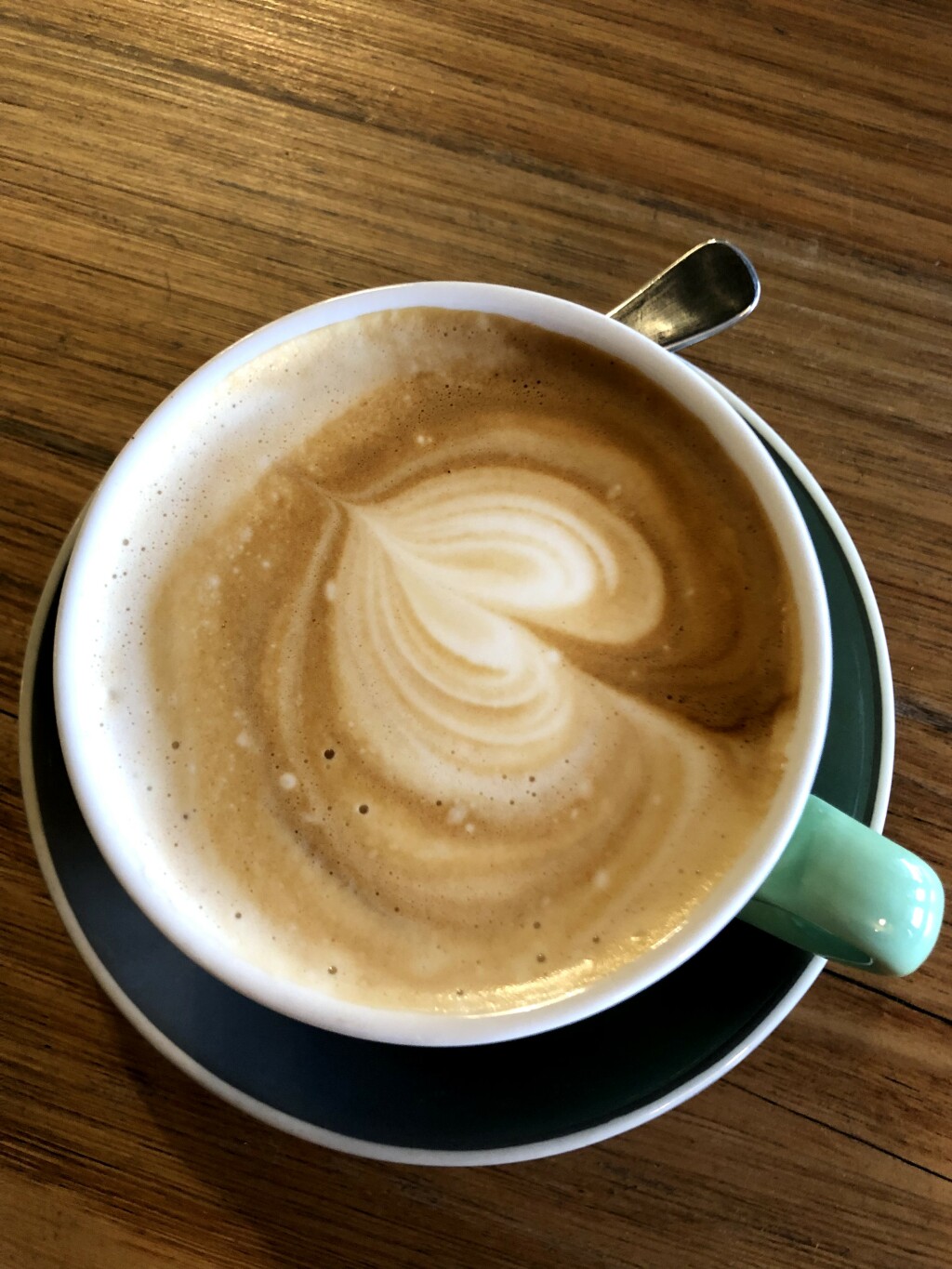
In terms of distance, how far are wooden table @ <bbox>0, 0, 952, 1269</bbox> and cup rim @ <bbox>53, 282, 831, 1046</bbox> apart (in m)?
0.26

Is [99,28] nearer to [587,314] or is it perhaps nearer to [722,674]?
[587,314]

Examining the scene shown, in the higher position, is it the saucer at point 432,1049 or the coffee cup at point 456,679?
the coffee cup at point 456,679

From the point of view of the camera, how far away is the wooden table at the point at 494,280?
84 cm

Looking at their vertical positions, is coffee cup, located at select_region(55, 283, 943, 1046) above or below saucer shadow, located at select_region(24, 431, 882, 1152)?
above

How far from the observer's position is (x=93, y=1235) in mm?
838

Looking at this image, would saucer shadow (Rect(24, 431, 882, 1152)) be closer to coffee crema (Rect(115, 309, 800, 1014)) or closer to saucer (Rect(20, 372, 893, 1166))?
saucer (Rect(20, 372, 893, 1166))

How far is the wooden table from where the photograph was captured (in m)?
0.84

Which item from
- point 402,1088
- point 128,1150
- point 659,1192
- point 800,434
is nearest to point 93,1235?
point 128,1150

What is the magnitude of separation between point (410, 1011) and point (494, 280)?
30.8 inches

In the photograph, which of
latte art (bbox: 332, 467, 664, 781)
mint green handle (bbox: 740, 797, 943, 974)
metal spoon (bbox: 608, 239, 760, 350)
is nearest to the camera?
mint green handle (bbox: 740, 797, 943, 974)

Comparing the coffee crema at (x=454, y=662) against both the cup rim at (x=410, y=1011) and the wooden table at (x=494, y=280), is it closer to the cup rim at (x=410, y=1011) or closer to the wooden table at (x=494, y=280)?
the cup rim at (x=410, y=1011)

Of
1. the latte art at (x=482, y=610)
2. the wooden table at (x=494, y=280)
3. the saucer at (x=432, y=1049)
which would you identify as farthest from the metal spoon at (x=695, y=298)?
the saucer at (x=432, y=1049)

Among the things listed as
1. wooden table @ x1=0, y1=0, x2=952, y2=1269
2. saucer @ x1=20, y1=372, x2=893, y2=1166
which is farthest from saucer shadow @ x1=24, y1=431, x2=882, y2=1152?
wooden table @ x1=0, y1=0, x2=952, y2=1269

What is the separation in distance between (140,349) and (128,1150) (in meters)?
0.83
